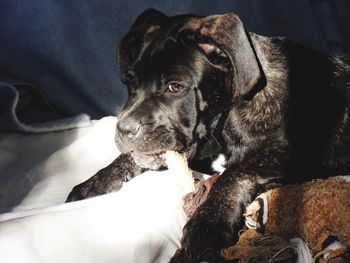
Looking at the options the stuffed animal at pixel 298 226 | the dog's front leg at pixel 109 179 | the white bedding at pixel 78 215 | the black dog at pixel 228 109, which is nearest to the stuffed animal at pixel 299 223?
the stuffed animal at pixel 298 226

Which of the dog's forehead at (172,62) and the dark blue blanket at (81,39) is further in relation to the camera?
the dark blue blanket at (81,39)

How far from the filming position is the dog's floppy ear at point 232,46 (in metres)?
2.91

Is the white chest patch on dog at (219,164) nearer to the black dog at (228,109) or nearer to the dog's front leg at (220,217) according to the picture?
the black dog at (228,109)

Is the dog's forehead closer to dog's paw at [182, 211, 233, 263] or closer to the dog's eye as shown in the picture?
the dog's eye

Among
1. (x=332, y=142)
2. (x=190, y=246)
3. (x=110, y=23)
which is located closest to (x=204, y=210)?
(x=190, y=246)

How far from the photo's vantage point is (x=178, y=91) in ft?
10.4

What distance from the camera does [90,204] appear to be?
2887mm

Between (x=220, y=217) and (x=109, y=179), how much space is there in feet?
3.00

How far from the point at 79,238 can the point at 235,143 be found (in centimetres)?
119

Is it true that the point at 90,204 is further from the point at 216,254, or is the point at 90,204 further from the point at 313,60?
the point at 313,60

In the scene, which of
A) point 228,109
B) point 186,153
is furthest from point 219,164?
point 228,109

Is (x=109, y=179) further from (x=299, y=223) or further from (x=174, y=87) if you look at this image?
(x=299, y=223)

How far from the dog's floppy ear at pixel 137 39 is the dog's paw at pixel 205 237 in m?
1.08

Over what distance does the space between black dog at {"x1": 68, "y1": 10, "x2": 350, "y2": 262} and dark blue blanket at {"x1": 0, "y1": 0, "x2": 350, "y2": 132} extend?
899 millimetres
